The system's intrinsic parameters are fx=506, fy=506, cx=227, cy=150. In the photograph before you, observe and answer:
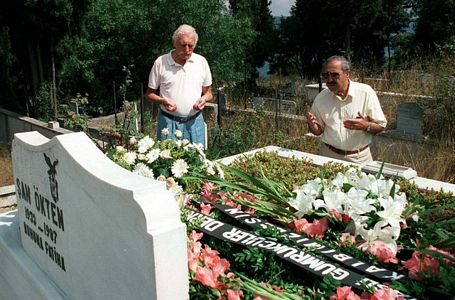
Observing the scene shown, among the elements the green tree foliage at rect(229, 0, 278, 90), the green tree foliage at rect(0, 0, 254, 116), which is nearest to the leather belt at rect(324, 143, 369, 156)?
the green tree foliage at rect(0, 0, 254, 116)

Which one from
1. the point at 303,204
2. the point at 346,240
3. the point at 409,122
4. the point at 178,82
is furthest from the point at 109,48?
the point at 346,240

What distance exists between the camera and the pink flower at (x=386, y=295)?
177 cm

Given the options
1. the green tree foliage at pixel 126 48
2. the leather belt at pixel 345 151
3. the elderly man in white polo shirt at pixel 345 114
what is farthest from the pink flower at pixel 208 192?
the green tree foliage at pixel 126 48

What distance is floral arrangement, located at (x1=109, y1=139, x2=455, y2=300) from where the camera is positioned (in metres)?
1.96

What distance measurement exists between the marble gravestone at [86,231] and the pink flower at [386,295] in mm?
692

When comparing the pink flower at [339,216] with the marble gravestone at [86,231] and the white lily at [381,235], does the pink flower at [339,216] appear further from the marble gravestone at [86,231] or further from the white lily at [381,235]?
the marble gravestone at [86,231]

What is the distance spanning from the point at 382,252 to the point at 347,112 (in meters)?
1.72

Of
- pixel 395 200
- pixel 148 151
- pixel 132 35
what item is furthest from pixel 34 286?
pixel 132 35

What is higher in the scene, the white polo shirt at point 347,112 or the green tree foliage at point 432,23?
the green tree foliage at point 432,23

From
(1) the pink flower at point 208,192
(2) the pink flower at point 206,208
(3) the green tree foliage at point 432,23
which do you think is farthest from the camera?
(3) the green tree foliage at point 432,23

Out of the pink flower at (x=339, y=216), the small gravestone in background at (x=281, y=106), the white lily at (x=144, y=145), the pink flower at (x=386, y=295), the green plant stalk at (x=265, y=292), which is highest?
the white lily at (x=144, y=145)

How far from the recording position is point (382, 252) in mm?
2201

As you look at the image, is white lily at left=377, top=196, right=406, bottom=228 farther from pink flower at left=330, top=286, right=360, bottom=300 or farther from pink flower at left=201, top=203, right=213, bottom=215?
pink flower at left=201, top=203, right=213, bottom=215

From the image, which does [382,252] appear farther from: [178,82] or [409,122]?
[409,122]
